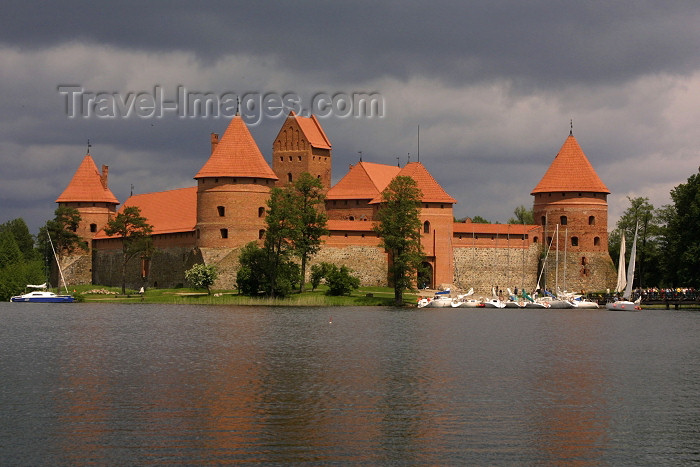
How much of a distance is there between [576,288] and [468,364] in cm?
3927

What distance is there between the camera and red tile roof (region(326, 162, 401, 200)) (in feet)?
224

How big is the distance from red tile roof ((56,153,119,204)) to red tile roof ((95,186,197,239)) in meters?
2.55

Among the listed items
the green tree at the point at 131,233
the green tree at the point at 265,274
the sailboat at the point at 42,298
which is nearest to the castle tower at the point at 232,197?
the green tree at the point at 131,233

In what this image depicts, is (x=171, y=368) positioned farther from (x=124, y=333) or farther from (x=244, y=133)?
(x=244, y=133)

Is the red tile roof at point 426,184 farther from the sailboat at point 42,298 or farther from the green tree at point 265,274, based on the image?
the sailboat at point 42,298

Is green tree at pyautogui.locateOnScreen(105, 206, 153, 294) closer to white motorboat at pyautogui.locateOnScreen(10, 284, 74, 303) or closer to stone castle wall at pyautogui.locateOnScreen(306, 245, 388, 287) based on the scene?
white motorboat at pyautogui.locateOnScreen(10, 284, 74, 303)

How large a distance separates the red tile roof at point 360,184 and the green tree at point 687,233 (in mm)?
20071

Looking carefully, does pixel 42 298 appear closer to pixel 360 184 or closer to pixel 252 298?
pixel 252 298

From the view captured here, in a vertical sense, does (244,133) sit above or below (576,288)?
above

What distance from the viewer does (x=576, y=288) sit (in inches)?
2472

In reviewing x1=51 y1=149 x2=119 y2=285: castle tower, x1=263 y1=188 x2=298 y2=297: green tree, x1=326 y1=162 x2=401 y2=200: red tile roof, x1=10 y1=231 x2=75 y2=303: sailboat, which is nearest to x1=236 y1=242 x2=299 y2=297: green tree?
x1=263 y1=188 x2=298 y2=297: green tree

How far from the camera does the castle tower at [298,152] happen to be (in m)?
73.1

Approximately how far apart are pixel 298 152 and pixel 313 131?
2.48 meters

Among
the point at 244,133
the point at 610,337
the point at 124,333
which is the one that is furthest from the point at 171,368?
the point at 244,133
